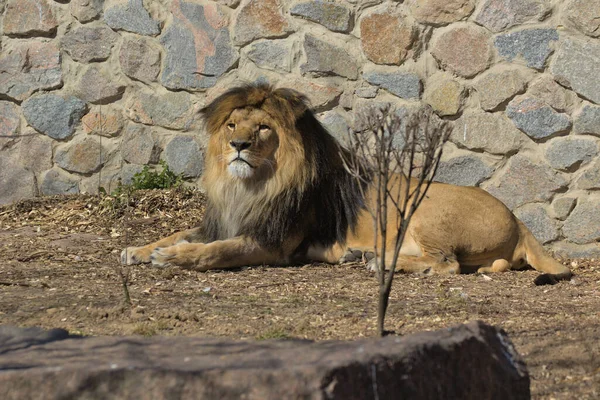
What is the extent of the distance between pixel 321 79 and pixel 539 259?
216cm

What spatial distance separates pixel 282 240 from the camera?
6.07 m

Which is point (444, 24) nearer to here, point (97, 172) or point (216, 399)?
point (97, 172)

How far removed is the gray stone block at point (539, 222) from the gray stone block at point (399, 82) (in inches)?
45.5

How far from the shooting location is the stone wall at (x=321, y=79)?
6449mm

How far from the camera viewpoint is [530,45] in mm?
6457

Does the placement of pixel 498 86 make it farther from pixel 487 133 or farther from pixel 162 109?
pixel 162 109

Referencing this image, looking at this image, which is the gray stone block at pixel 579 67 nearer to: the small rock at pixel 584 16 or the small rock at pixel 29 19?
the small rock at pixel 584 16

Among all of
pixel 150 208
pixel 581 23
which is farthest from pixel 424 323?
pixel 150 208

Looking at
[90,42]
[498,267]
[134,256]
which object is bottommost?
[134,256]

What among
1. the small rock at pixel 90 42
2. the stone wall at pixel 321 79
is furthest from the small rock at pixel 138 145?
the small rock at pixel 90 42

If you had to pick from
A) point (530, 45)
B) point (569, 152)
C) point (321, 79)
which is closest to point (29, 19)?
point (321, 79)

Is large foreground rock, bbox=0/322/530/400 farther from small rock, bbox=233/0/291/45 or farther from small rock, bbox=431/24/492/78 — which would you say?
small rock, bbox=233/0/291/45

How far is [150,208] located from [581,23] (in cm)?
351

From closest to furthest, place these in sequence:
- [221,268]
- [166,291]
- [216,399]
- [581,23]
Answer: [216,399]
[166,291]
[221,268]
[581,23]
